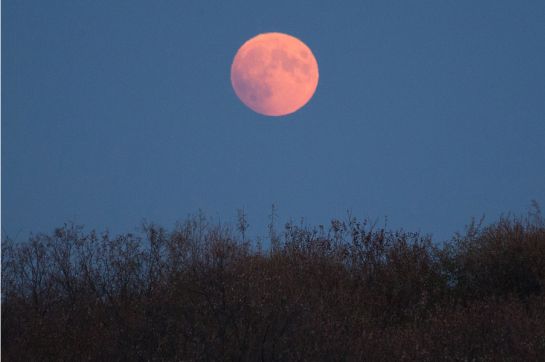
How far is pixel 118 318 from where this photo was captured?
8891mm

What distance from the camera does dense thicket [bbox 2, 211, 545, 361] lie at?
7547 mm

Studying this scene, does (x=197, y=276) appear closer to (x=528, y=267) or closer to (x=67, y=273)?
(x=67, y=273)

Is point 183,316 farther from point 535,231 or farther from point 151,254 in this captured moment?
point 535,231

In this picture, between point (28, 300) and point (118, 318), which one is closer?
point (118, 318)

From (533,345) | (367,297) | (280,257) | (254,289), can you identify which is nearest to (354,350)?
(254,289)

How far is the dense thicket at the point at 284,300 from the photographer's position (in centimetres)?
755

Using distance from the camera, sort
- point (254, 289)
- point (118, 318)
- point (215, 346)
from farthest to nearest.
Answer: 1. point (118, 318)
2. point (254, 289)
3. point (215, 346)

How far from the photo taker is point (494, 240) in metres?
12.8

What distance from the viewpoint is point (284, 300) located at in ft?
25.2

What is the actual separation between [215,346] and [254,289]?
104cm

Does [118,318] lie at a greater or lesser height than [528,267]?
lesser

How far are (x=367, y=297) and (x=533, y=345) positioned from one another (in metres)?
4.21

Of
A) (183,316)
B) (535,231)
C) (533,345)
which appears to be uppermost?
(535,231)

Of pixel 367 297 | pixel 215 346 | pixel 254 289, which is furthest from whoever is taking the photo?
pixel 367 297
